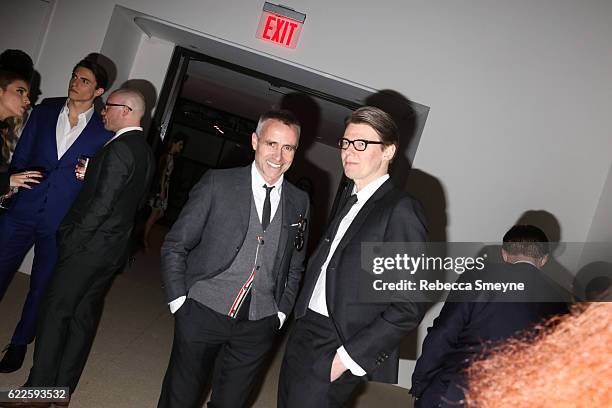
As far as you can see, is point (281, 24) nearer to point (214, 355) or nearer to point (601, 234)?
point (214, 355)

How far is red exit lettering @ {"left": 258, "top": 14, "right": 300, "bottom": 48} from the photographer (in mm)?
4426

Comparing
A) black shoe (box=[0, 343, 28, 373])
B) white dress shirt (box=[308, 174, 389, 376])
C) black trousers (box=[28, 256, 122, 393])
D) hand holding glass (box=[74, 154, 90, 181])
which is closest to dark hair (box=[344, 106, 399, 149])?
white dress shirt (box=[308, 174, 389, 376])

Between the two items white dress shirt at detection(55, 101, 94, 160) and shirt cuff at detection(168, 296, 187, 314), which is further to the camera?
white dress shirt at detection(55, 101, 94, 160)

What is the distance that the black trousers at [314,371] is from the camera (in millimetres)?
1979

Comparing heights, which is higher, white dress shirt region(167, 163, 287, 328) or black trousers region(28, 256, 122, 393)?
white dress shirt region(167, 163, 287, 328)

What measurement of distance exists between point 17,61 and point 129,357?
296 centimetres

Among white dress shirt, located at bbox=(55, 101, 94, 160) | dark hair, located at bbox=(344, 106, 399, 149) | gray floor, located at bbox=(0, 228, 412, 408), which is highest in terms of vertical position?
dark hair, located at bbox=(344, 106, 399, 149)

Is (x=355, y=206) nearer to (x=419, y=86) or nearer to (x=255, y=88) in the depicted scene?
(x=419, y=86)

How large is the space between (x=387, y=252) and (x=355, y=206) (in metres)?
0.30

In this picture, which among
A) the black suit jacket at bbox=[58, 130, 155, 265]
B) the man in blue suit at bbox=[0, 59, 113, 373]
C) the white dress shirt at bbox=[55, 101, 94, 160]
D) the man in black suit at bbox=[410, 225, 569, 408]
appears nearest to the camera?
the man in black suit at bbox=[410, 225, 569, 408]

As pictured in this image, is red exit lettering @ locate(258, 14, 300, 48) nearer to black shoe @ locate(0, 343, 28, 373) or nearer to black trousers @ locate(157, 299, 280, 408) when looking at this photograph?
black trousers @ locate(157, 299, 280, 408)

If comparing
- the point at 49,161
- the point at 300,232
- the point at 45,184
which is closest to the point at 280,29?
Result: the point at 49,161

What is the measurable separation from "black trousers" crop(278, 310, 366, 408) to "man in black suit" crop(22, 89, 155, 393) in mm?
1241

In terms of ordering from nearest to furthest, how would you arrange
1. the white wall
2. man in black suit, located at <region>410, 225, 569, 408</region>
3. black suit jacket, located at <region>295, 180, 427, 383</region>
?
1. black suit jacket, located at <region>295, 180, 427, 383</region>
2. man in black suit, located at <region>410, 225, 569, 408</region>
3. the white wall
